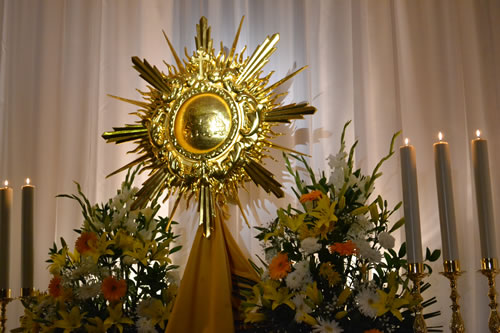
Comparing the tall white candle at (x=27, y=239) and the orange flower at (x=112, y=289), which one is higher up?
the tall white candle at (x=27, y=239)

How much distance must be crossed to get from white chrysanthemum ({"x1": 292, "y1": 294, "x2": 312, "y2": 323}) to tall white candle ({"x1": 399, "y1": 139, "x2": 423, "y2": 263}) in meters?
0.23

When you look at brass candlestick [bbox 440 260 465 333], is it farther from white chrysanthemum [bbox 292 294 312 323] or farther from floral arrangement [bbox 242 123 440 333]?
white chrysanthemum [bbox 292 294 312 323]

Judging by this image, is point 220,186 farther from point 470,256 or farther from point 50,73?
point 50,73

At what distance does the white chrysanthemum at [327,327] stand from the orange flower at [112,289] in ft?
1.57

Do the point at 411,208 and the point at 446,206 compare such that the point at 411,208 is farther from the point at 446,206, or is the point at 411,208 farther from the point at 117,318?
the point at 117,318

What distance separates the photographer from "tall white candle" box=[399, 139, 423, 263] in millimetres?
1162

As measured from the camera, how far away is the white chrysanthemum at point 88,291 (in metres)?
1.51

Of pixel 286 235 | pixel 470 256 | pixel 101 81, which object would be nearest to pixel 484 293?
pixel 470 256

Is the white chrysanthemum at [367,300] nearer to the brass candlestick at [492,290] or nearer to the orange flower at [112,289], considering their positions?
the brass candlestick at [492,290]

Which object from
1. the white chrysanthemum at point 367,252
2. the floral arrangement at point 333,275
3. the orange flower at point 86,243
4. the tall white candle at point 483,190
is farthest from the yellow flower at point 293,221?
the orange flower at point 86,243

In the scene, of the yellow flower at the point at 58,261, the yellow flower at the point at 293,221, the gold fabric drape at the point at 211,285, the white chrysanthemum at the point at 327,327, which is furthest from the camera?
the yellow flower at the point at 58,261

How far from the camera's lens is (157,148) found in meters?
1.65

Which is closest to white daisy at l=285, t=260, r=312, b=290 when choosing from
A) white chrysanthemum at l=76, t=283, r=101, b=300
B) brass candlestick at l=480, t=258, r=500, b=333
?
brass candlestick at l=480, t=258, r=500, b=333

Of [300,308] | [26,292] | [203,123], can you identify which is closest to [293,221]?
[300,308]
